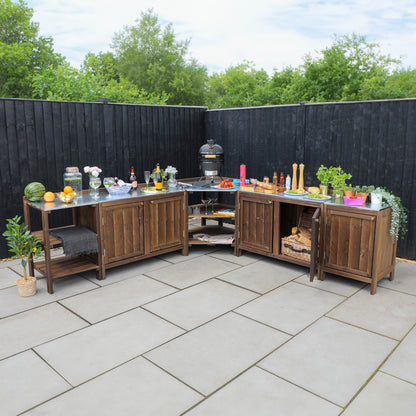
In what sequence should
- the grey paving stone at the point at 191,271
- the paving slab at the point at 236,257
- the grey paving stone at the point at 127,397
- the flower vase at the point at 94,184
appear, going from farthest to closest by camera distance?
the paving slab at the point at 236,257 → the flower vase at the point at 94,184 → the grey paving stone at the point at 191,271 → the grey paving stone at the point at 127,397

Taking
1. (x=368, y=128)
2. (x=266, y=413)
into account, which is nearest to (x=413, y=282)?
(x=368, y=128)

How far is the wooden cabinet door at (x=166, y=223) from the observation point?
4.55 meters

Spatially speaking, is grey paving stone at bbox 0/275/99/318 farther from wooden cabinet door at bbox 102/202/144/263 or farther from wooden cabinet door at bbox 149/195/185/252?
wooden cabinet door at bbox 149/195/185/252

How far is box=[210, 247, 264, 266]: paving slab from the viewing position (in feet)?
15.6

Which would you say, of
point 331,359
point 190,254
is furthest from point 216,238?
point 331,359

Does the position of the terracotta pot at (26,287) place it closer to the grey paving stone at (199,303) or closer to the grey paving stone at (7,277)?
the grey paving stone at (7,277)

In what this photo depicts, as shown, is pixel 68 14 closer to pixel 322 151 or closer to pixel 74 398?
pixel 322 151

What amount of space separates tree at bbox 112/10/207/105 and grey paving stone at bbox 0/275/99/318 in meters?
28.1

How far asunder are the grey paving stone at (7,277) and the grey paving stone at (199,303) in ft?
5.21

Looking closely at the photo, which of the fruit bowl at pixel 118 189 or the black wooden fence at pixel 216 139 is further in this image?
the black wooden fence at pixel 216 139

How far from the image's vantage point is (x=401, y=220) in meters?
3.99

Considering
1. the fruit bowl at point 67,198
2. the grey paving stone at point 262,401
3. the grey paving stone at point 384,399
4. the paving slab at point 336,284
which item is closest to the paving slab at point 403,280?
the paving slab at point 336,284

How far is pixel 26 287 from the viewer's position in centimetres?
367

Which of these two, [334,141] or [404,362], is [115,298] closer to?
[404,362]
